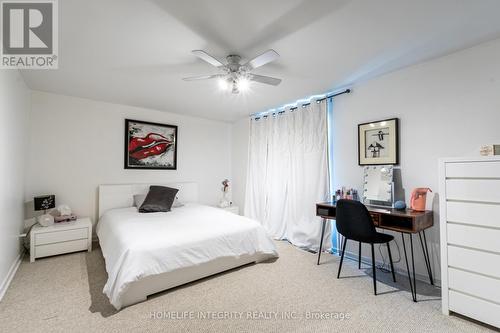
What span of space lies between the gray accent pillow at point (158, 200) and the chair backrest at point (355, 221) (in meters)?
2.59

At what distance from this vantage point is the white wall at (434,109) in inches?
83.0

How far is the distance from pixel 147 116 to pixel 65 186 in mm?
1716

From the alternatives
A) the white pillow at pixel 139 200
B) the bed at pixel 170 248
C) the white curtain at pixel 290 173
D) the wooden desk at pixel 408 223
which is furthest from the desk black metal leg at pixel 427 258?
the white pillow at pixel 139 200

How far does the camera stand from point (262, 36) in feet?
6.45

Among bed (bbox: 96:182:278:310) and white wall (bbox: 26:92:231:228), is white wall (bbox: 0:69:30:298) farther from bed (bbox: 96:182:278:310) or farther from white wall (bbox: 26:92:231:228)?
bed (bbox: 96:182:278:310)

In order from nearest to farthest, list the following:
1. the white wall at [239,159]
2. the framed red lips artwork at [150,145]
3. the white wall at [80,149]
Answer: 1. the white wall at [80,149]
2. the framed red lips artwork at [150,145]
3. the white wall at [239,159]

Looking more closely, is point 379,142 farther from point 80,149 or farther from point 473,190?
point 80,149

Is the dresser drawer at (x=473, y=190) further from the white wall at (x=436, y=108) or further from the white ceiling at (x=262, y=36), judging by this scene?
the white ceiling at (x=262, y=36)

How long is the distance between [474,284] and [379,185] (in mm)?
1220

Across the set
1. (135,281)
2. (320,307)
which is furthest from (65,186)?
(320,307)

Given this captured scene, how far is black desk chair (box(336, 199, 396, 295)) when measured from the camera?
2.22 m

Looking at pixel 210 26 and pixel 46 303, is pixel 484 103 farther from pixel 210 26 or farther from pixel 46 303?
pixel 46 303

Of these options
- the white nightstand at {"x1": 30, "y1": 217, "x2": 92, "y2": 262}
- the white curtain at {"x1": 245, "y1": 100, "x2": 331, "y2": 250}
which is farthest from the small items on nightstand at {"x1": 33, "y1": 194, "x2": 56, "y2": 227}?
the white curtain at {"x1": 245, "y1": 100, "x2": 331, "y2": 250}

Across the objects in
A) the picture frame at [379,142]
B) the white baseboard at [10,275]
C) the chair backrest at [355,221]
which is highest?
the picture frame at [379,142]
